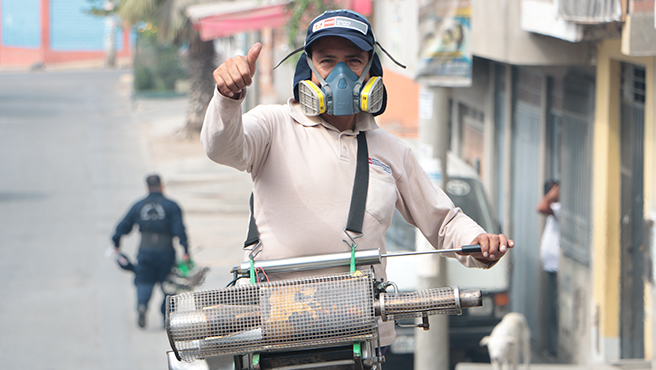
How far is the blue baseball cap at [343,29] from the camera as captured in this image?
2564 mm

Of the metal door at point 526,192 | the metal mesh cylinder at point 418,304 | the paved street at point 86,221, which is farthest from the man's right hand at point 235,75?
the metal door at point 526,192

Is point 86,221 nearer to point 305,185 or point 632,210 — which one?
point 632,210

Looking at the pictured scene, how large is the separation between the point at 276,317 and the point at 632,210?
5869 millimetres

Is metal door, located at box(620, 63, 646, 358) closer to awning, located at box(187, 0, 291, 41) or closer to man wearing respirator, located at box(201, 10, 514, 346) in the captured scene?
man wearing respirator, located at box(201, 10, 514, 346)

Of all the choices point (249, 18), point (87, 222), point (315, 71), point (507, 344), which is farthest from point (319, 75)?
point (87, 222)

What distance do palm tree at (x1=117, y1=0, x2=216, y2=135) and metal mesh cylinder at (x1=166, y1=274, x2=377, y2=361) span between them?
57.7 ft

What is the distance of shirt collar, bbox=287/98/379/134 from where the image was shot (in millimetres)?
2662

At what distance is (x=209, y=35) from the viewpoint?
14.6 m

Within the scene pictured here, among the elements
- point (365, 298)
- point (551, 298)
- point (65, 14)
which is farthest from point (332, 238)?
point (65, 14)

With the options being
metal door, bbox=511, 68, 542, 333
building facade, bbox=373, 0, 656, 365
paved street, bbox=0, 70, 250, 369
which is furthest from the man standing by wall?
paved street, bbox=0, 70, 250, 369

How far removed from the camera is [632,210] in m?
7.42

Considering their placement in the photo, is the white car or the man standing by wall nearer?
the white car

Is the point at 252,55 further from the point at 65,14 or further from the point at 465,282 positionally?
the point at 65,14

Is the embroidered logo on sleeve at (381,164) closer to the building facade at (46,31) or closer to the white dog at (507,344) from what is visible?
the white dog at (507,344)
